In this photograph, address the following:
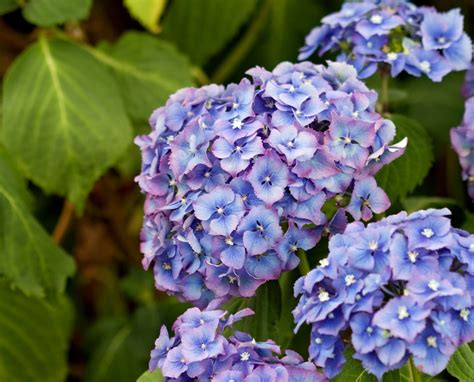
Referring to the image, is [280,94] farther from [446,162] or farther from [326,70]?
[446,162]

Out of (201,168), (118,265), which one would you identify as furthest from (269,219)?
(118,265)

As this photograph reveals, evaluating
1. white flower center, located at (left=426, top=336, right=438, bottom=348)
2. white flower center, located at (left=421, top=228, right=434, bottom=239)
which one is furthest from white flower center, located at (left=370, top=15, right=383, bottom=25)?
white flower center, located at (left=426, top=336, right=438, bottom=348)

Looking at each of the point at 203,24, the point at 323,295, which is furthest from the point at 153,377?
the point at 203,24

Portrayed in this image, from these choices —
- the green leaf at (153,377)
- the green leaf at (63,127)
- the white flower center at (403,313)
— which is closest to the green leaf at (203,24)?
the green leaf at (63,127)

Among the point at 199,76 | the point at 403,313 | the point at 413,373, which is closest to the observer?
the point at 403,313

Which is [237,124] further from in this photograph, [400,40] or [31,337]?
[31,337]

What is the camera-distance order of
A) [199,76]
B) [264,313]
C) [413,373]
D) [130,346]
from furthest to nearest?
[199,76] < [130,346] < [264,313] < [413,373]

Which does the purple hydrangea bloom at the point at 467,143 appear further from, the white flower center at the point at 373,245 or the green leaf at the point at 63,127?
the green leaf at the point at 63,127

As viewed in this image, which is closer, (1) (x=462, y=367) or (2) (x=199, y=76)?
(1) (x=462, y=367)
